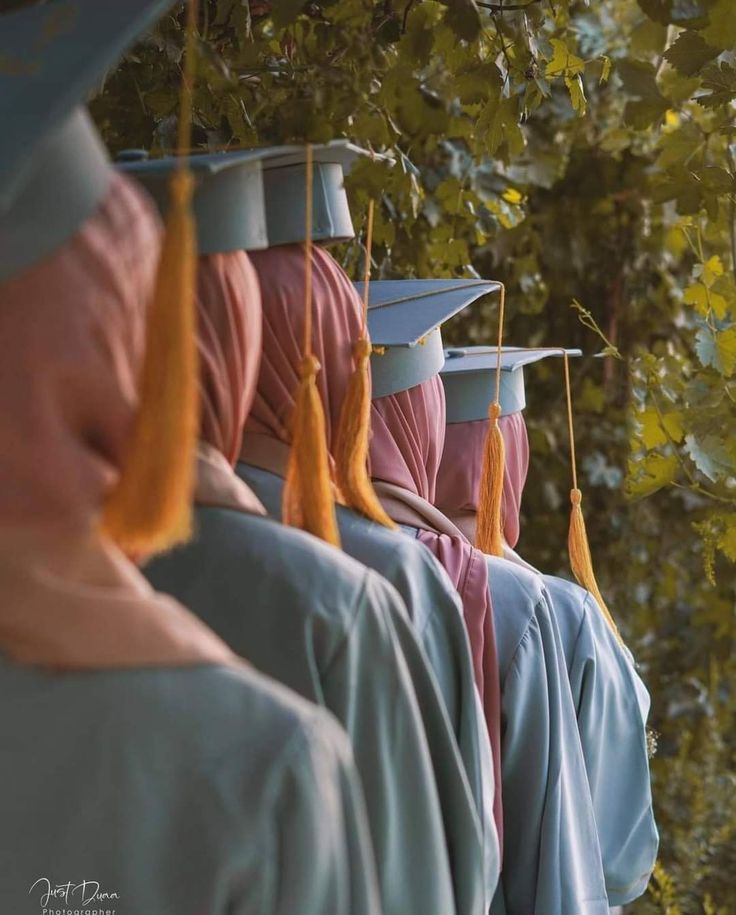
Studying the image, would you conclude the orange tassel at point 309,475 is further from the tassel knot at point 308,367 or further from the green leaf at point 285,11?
the green leaf at point 285,11

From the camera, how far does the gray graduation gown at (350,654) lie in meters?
1.54

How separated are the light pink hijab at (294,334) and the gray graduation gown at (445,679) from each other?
0.22ft

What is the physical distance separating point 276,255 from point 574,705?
3.56ft

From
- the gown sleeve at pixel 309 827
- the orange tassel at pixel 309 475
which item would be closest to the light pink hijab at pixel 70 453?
the gown sleeve at pixel 309 827

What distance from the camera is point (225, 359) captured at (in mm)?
1515

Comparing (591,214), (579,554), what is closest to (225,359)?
(579,554)

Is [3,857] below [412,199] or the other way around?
below

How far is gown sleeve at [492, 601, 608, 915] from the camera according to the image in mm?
2330

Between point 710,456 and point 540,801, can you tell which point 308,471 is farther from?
point 710,456

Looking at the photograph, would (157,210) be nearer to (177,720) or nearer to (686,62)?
(177,720)

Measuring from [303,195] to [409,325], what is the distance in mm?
483

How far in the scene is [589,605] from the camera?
2793 millimetres

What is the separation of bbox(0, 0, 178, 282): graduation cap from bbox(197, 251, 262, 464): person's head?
327 mm

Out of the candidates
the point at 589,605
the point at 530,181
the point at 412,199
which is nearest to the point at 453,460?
the point at 589,605
